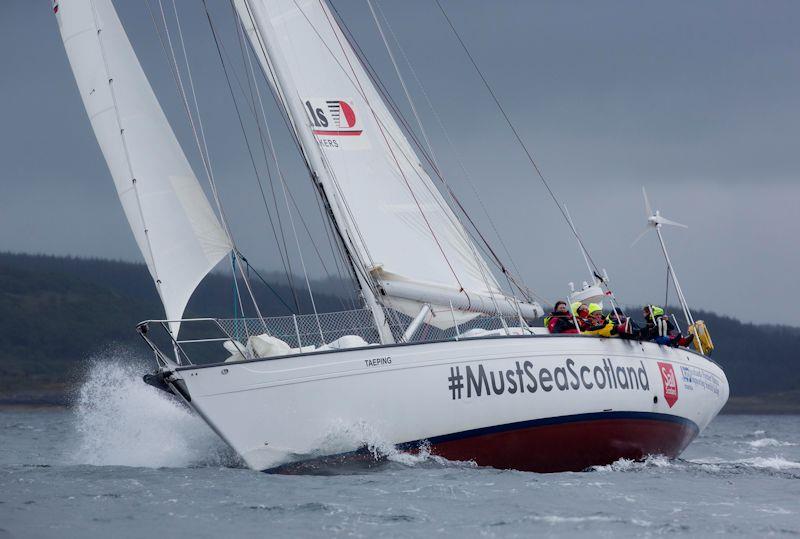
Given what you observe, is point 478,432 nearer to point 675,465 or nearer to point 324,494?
point 324,494

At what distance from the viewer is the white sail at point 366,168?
57.1 ft

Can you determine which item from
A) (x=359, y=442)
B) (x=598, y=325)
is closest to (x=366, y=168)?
(x=598, y=325)

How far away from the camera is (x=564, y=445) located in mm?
16641

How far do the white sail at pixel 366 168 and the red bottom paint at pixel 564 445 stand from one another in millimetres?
2525

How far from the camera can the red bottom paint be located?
15.6 metres

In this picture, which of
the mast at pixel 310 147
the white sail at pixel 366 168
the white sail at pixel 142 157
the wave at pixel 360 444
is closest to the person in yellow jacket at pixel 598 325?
the white sail at pixel 366 168

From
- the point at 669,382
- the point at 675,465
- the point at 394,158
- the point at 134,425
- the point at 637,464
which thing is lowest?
the point at 675,465

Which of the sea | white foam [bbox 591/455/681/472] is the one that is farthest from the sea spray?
white foam [bbox 591/455/681/472]

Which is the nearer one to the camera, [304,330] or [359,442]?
[359,442]

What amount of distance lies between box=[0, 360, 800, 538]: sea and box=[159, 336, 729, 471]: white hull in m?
0.35

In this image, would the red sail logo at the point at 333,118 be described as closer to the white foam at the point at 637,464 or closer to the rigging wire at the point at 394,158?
the rigging wire at the point at 394,158

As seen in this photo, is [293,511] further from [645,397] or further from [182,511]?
[645,397]

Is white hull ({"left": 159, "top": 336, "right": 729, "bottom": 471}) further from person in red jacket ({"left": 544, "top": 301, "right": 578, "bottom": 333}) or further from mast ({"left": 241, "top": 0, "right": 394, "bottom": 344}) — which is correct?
mast ({"left": 241, "top": 0, "right": 394, "bottom": 344})

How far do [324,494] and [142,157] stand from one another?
19.3 ft
